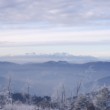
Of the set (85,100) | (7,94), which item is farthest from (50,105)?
(85,100)

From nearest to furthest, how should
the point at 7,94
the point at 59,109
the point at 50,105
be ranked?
the point at 59,109 → the point at 50,105 → the point at 7,94

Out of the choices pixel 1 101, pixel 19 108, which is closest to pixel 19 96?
pixel 1 101

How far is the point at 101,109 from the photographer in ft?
238

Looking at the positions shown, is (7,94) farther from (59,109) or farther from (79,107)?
(79,107)

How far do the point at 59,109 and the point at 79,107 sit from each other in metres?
23.6

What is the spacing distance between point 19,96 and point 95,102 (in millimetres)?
71499

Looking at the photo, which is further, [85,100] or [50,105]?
[50,105]

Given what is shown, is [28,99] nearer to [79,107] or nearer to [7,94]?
[7,94]

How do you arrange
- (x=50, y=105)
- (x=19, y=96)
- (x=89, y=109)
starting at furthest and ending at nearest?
(x=19, y=96) → (x=50, y=105) → (x=89, y=109)

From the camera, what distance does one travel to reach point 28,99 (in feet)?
441

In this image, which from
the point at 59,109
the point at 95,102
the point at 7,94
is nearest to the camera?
the point at 95,102

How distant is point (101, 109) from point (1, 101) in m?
48.4

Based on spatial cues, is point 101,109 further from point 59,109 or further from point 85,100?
point 59,109

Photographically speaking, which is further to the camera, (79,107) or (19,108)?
(19,108)
